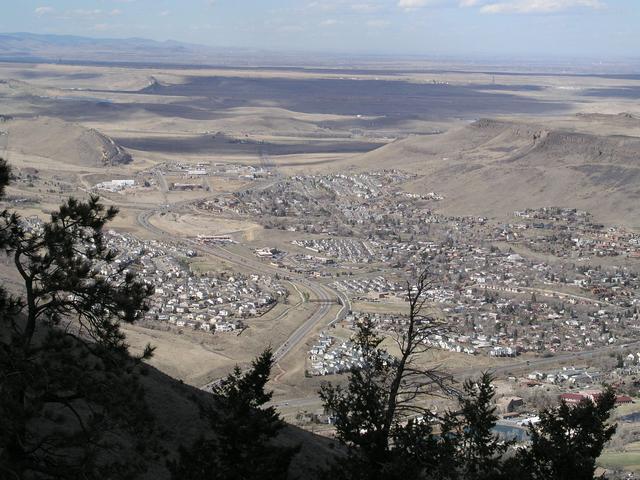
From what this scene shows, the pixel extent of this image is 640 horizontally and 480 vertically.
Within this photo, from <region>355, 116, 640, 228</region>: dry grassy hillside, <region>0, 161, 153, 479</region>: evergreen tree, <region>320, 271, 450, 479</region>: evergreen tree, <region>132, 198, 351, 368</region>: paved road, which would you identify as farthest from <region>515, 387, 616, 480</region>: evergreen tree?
<region>355, 116, 640, 228</region>: dry grassy hillside

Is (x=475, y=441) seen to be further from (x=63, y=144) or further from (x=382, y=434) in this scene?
(x=63, y=144)

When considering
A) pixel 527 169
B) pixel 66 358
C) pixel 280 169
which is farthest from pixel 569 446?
pixel 280 169

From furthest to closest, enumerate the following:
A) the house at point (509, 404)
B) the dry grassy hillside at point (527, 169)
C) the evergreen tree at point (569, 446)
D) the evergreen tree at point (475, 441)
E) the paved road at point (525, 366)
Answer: the dry grassy hillside at point (527, 169) < the paved road at point (525, 366) < the house at point (509, 404) < the evergreen tree at point (569, 446) < the evergreen tree at point (475, 441)

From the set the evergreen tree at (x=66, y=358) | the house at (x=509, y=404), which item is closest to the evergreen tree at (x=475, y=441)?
the evergreen tree at (x=66, y=358)

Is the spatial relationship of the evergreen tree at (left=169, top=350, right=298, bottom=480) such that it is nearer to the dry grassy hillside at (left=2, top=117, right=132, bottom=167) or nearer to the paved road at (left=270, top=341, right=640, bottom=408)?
the paved road at (left=270, top=341, right=640, bottom=408)

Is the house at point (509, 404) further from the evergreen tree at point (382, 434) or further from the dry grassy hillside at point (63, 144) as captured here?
the dry grassy hillside at point (63, 144)

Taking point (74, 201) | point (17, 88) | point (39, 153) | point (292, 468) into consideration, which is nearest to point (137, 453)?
point (74, 201)
